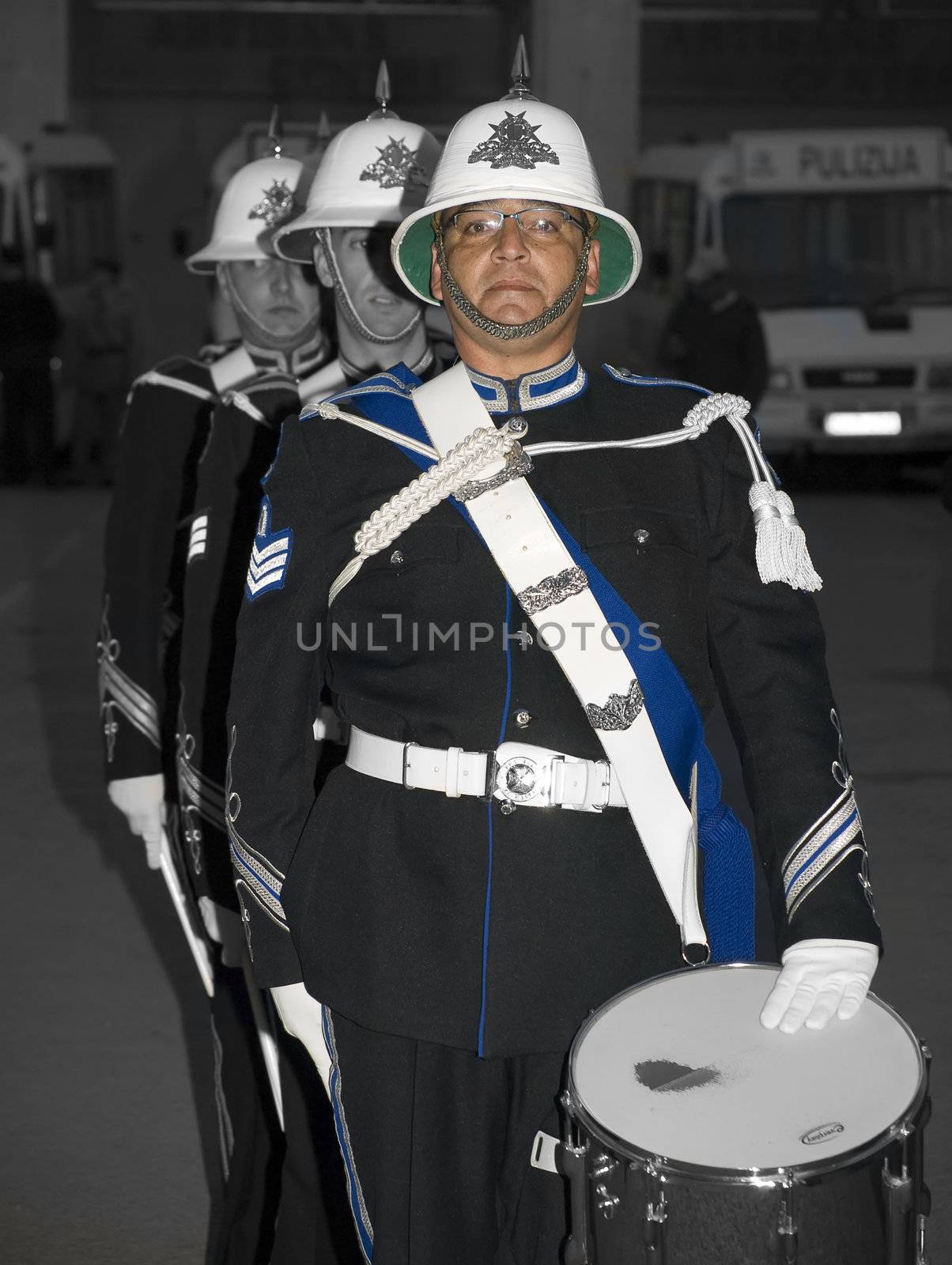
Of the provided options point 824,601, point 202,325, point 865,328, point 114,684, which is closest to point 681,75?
point 202,325

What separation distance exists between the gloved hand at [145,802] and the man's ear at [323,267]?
1.11m

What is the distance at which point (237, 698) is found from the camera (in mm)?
2576

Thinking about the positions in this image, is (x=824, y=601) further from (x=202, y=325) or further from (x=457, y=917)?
(x=202, y=325)

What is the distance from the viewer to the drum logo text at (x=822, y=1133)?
2.04 m

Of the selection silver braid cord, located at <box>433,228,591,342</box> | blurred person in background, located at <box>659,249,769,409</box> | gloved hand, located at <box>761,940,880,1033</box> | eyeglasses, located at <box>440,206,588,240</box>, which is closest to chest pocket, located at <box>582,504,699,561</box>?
silver braid cord, located at <box>433,228,591,342</box>

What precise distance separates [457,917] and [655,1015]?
330 mm

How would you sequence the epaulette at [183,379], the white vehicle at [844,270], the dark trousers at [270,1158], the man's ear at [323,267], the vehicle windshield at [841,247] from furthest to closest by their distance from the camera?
the vehicle windshield at [841,247] < the white vehicle at [844,270] < the epaulette at [183,379] < the man's ear at [323,267] < the dark trousers at [270,1158]

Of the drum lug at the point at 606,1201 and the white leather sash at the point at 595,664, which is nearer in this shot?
the drum lug at the point at 606,1201

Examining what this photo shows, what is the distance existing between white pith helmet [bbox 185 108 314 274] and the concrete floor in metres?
2.08

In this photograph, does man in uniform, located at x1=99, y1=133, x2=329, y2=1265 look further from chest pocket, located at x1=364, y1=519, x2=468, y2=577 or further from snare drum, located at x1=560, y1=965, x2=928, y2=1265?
snare drum, located at x1=560, y1=965, x2=928, y2=1265

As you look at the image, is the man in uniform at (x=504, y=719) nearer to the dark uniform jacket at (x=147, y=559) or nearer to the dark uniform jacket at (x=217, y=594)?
the dark uniform jacket at (x=217, y=594)

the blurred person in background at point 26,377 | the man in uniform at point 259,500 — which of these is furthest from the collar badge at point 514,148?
the blurred person in background at point 26,377

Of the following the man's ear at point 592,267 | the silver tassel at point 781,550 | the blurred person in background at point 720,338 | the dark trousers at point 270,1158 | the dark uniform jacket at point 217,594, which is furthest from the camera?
the blurred person in background at point 720,338

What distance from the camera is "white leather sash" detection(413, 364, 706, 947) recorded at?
8.05 feet
